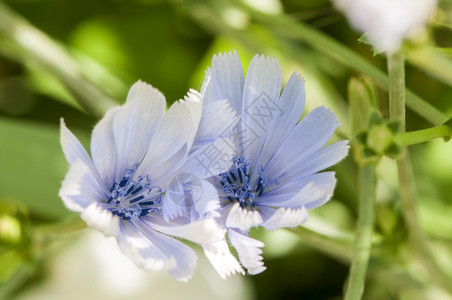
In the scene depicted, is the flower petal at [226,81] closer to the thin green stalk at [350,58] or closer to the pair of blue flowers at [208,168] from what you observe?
the pair of blue flowers at [208,168]

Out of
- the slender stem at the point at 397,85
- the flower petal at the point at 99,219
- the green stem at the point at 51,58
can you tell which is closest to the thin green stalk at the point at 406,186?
the slender stem at the point at 397,85

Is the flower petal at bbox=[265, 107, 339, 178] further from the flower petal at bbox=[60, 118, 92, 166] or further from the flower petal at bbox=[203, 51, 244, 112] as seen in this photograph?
the flower petal at bbox=[60, 118, 92, 166]

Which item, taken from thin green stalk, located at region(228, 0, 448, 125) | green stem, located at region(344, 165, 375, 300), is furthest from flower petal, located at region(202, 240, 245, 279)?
thin green stalk, located at region(228, 0, 448, 125)

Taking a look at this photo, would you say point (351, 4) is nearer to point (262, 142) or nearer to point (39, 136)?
point (262, 142)

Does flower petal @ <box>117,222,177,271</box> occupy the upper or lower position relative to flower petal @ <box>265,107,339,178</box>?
lower

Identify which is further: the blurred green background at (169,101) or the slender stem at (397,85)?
the blurred green background at (169,101)

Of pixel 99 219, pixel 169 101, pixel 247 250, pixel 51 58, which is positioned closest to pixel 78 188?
pixel 99 219

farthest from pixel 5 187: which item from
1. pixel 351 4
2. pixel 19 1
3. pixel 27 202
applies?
pixel 351 4
